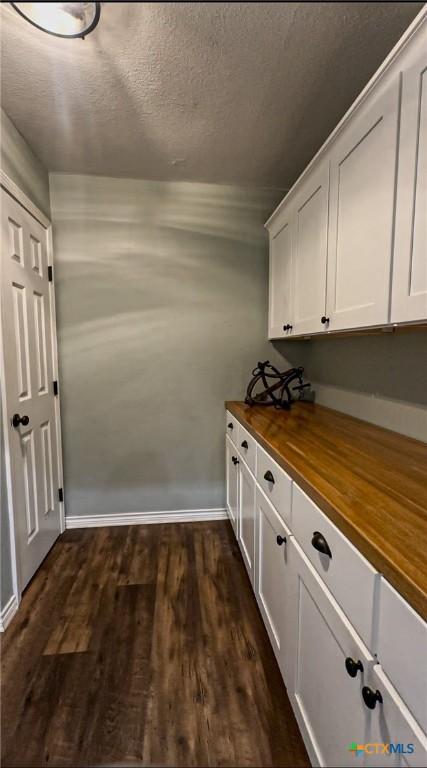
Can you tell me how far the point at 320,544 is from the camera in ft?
2.64

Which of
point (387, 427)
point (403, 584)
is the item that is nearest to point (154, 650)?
point (403, 584)

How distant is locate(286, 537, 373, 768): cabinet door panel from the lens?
680mm

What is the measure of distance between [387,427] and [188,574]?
132cm

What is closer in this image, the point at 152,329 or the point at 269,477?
the point at 269,477

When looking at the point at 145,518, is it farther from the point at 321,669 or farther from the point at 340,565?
the point at 340,565

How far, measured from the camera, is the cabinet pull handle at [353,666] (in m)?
0.64

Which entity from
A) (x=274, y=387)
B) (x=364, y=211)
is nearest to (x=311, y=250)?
(x=364, y=211)

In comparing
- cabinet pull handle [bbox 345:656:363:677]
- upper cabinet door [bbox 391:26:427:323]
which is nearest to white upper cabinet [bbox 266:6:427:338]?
upper cabinet door [bbox 391:26:427:323]

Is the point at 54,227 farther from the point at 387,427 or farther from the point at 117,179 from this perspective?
the point at 387,427

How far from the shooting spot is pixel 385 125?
996 millimetres

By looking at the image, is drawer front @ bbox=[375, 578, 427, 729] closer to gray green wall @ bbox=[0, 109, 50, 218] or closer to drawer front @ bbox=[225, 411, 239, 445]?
drawer front @ bbox=[225, 411, 239, 445]

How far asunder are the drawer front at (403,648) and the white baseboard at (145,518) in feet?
6.25

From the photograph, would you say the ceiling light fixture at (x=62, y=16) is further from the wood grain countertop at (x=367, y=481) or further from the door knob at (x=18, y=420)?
the wood grain countertop at (x=367, y=481)

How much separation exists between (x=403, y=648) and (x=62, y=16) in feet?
6.57
